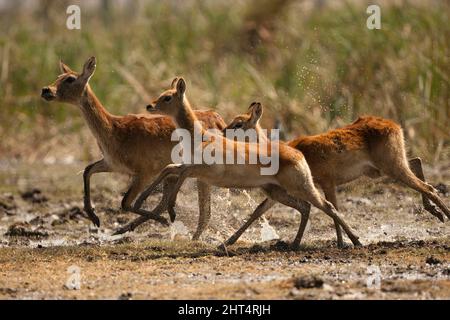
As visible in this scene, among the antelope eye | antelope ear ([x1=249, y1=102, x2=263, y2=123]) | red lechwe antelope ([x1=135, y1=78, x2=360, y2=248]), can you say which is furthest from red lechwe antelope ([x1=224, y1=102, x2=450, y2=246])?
the antelope eye

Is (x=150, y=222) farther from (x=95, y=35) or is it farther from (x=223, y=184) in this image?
(x=95, y=35)

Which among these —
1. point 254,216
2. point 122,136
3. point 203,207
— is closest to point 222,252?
point 254,216

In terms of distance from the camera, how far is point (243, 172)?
422 inches

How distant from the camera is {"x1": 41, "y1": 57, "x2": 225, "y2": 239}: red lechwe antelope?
39.8 ft

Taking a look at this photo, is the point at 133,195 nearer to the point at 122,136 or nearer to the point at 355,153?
the point at 122,136

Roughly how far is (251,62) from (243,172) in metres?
10.6

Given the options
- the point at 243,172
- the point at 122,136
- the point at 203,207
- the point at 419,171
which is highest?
the point at 122,136

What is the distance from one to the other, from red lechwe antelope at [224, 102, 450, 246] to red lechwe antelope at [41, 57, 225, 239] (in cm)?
88

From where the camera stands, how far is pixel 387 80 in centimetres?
1716

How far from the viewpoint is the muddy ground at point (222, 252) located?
8.81 metres

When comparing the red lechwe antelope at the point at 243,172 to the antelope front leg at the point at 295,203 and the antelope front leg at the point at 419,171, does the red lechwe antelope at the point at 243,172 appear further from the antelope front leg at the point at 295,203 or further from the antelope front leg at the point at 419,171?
the antelope front leg at the point at 419,171

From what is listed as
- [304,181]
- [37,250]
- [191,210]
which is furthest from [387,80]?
[37,250]

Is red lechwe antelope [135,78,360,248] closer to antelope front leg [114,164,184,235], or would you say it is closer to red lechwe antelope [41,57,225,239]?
antelope front leg [114,164,184,235]
